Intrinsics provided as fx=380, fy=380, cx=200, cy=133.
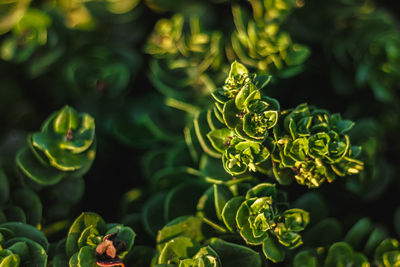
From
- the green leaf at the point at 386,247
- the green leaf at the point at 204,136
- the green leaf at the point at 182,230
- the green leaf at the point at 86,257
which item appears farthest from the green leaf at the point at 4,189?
the green leaf at the point at 386,247

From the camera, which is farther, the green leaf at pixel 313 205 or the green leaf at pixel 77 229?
the green leaf at pixel 313 205

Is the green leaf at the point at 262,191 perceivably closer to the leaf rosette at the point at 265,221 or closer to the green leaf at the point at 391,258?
the leaf rosette at the point at 265,221

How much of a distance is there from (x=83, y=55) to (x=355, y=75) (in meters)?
0.99

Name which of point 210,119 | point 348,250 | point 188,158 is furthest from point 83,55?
point 348,250

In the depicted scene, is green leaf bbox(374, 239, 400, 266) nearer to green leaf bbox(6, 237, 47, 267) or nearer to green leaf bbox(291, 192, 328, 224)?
green leaf bbox(291, 192, 328, 224)

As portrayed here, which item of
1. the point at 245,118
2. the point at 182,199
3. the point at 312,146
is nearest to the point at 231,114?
the point at 245,118

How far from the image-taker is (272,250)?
87cm

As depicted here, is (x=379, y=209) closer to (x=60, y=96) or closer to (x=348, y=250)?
(x=348, y=250)

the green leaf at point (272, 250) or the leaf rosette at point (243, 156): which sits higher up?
the leaf rosette at point (243, 156)

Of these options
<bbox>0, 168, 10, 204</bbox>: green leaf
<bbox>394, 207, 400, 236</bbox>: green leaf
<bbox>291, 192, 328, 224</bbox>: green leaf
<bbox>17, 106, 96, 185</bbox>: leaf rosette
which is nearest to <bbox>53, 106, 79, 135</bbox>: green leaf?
<bbox>17, 106, 96, 185</bbox>: leaf rosette

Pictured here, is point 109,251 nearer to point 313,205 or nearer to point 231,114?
point 231,114

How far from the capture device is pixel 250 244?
34.6 inches

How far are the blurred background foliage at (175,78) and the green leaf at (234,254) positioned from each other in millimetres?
251

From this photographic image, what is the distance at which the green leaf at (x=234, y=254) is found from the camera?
0.87 meters
